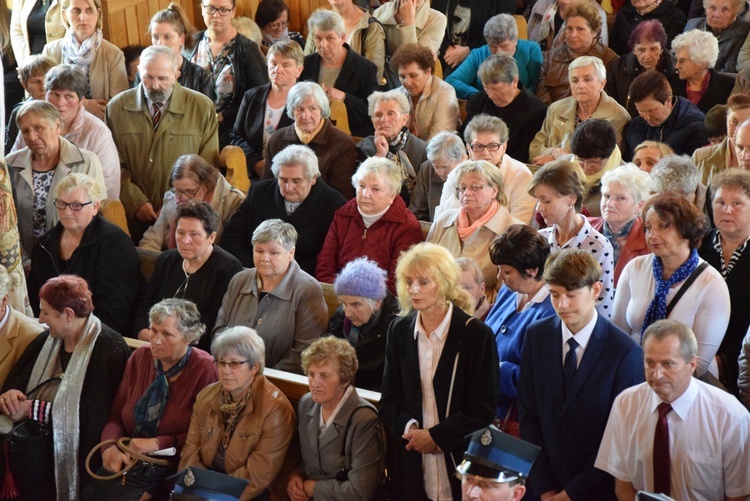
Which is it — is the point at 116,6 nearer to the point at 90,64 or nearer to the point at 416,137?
the point at 90,64

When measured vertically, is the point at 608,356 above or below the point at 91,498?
above

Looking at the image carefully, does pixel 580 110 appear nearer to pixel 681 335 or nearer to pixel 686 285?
pixel 686 285

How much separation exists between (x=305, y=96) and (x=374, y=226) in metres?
1.01

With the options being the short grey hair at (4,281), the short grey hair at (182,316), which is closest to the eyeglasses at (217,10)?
the short grey hair at (4,281)

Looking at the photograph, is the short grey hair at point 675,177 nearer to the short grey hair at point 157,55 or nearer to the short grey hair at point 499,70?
the short grey hair at point 499,70

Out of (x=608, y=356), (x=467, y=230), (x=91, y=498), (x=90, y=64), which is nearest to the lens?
(x=608, y=356)

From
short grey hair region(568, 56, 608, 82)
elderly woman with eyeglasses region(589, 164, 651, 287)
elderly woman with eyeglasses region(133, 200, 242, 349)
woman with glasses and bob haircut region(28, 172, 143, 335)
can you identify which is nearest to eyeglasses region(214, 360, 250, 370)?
elderly woman with eyeglasses region(133, 200, 242, 349)

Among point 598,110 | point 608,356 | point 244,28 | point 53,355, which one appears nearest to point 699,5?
point 598,110

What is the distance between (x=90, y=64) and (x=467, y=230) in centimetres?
298

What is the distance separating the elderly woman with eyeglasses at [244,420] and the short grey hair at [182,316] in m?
0.23

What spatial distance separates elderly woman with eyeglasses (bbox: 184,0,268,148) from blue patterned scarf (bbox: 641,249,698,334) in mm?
3365

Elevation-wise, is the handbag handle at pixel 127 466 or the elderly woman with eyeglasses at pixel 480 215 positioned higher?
the elderly woman with eyeglasses at pixel 480 215

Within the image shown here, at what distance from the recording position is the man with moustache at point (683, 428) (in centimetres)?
350

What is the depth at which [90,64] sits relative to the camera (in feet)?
22.2
